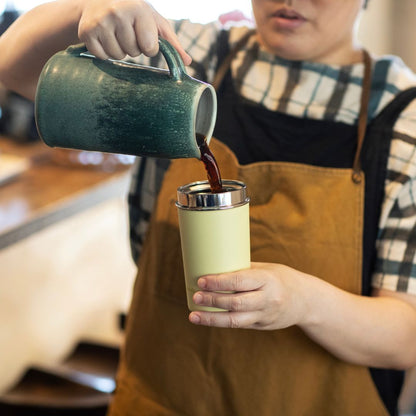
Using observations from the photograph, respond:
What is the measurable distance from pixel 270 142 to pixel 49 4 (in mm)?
415

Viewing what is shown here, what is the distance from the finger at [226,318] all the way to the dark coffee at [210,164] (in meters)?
0.16

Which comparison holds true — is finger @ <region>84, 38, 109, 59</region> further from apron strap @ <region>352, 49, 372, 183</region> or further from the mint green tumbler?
apron strap @ <region>352, 49, 372, 183</region>

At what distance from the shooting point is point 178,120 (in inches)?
27.1

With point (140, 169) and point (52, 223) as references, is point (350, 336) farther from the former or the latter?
point (52, 223)

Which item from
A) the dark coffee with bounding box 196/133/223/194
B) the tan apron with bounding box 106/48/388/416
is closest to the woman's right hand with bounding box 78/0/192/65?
the dark coffee with bounding box 196/133/223/194

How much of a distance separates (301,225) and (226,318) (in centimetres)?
25

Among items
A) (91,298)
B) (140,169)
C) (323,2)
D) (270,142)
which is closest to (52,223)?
(91,298)

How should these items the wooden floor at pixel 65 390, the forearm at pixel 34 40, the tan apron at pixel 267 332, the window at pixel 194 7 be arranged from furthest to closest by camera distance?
the window at pixel 194 7 → the wooden floor at pixel 65 390 → the tan apron at pixel 267 332 → the forearm at pixel 34 40

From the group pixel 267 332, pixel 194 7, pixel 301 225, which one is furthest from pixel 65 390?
pixel 194 7

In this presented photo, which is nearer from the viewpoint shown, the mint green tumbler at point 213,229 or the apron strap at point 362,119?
the mint green tumbler at point 213,229

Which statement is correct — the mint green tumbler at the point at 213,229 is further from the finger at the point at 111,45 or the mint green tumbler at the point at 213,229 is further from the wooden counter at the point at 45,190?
the wooden counter at the point at 45,190

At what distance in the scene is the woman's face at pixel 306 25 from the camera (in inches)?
37.8

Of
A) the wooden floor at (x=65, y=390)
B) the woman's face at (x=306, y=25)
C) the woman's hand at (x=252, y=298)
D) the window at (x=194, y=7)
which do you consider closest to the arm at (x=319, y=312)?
the woman's hand at (x=252, y=298)

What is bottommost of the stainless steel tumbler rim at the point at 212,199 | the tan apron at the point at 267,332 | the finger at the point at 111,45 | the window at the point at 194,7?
the tan apron at the point at 267,332
